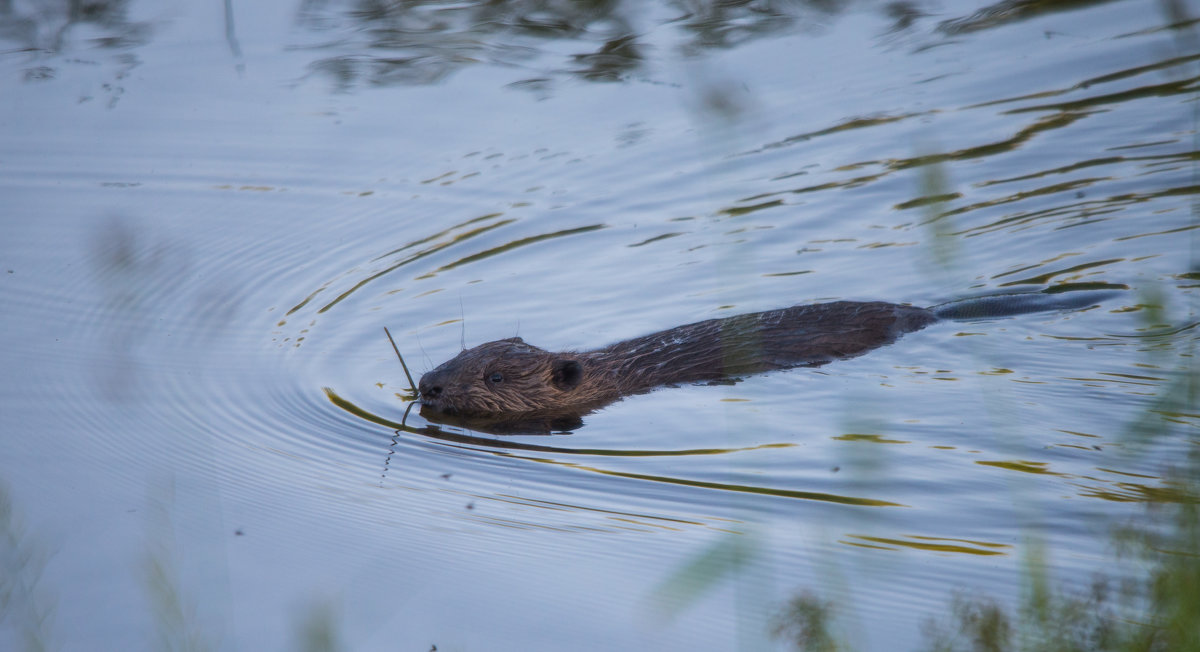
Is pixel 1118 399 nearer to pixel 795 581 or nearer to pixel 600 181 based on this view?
pixel 795 581

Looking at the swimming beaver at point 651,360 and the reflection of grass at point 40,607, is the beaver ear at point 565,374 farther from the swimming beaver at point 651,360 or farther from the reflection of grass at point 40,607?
the reflection of grass at point 40,607

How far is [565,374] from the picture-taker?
5465 millimetres

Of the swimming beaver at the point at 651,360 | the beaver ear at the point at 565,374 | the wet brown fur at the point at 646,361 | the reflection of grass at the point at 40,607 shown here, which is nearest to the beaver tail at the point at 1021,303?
the swimming beaver at the point at 651,360

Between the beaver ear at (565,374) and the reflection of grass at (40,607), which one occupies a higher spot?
the reflection of grass at (40,607)

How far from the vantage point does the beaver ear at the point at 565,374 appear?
5.44 meters

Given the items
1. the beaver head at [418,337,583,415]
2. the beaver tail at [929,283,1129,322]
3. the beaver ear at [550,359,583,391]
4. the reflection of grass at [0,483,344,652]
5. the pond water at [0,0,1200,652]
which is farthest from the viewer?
the beaver tail at [929,283,1129,322]

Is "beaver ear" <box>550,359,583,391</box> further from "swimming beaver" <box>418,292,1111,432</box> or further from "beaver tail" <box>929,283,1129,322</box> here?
"beaver tail" <box>929,283,1129,322</box>

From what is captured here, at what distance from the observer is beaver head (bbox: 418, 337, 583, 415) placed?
5309 millimetres

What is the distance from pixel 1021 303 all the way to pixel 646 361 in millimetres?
1852

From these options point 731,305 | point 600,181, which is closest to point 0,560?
point 731,305

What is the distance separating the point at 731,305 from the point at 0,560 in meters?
3.96

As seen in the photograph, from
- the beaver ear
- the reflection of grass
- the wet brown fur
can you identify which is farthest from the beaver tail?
the reflection of grass

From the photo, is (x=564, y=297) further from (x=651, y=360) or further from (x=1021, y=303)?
(x=1021, y=303)

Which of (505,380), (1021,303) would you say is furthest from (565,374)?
(1021,303)
